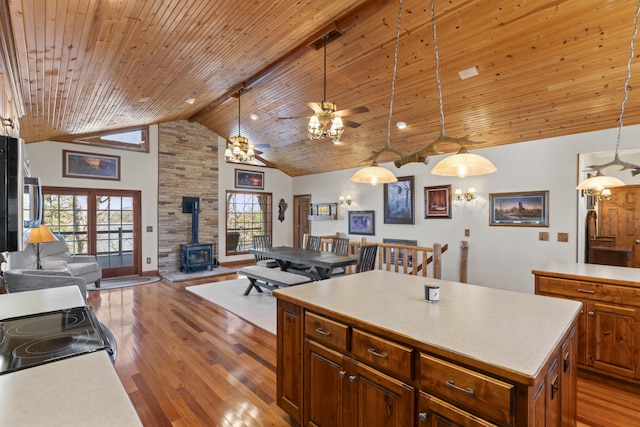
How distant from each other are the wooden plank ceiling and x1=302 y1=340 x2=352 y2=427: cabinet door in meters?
2.94

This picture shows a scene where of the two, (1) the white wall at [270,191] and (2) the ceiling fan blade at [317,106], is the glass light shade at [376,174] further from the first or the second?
(1) the white wall at [270,191]

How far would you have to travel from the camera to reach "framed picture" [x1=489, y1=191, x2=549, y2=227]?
5.17 m

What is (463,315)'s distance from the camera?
65.8 inches

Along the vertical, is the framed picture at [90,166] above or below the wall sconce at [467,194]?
above

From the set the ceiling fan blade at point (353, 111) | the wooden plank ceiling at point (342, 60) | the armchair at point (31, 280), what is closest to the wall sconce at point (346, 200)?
the wooden plank ceiling at point (342, 60)

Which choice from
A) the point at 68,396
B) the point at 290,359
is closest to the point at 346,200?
the point at 290,359

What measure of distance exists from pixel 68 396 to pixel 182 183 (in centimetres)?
761

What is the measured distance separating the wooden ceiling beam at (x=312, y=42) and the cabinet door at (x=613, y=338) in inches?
147

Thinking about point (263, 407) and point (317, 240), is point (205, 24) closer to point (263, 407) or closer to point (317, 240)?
point (263, 407)

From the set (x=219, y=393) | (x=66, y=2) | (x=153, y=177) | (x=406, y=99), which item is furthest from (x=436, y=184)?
(x=153, y=177)

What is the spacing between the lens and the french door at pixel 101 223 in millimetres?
6324

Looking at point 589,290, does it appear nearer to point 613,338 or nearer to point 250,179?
point 613,338

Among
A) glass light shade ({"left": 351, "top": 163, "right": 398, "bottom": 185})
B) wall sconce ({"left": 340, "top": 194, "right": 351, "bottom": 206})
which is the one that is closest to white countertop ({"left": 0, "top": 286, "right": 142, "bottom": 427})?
glass light shade ({"left": 351, "top": 163, "right": 398, "bottom": 185})

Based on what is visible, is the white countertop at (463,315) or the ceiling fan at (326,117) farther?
the ceiling fan at (326,117)
